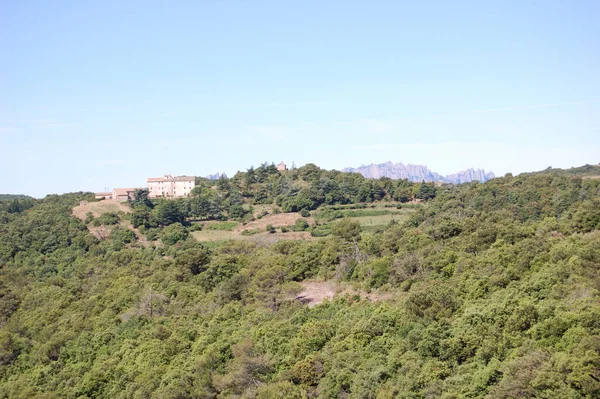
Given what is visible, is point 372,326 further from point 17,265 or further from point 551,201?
point 17,265

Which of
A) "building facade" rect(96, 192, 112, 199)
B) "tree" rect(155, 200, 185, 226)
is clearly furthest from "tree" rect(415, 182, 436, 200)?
"building facade" rect(96, 192, 112, 199)

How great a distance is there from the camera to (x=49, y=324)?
135ft

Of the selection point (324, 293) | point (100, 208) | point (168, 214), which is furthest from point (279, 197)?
point (324, 293)

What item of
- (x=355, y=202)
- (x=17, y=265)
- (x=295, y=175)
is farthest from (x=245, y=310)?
(x=295, y=175)

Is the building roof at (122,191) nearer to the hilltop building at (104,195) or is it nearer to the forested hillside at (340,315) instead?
the hilltop building at (104,195)

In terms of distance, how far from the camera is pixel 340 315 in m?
28.8

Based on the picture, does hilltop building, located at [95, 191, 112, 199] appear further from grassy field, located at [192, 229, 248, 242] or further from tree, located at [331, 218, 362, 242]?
tree, located at [331, 218, 362, 242]

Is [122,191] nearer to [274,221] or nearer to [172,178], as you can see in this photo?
[172,178]

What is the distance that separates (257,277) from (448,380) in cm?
2074

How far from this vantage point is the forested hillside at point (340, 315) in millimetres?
18812

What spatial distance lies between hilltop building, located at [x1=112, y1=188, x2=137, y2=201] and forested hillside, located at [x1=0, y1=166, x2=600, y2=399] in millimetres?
25486

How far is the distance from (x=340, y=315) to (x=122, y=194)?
69145 millimetres

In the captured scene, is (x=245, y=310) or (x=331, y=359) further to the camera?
(x=245, y=310)

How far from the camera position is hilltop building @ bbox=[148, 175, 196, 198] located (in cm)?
9981
